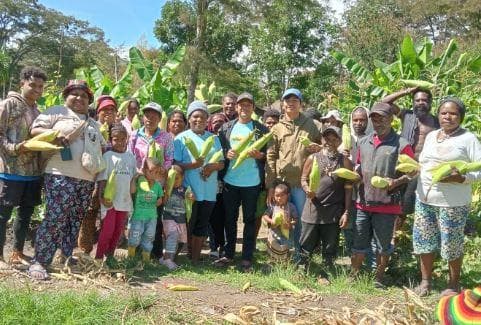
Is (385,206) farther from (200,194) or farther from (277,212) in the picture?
(200,194)

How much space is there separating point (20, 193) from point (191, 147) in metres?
1.69

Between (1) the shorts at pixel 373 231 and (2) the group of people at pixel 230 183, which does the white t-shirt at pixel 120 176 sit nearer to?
(2) the group of people at pixel 230 183

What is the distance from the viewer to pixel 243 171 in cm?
538

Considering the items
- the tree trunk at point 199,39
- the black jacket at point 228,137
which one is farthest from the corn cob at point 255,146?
the tree trunk at point 199,39

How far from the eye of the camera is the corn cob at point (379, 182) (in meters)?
4.52

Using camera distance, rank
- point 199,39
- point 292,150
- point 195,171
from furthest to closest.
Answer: point 199,39 < point 195,171 < point 292,150

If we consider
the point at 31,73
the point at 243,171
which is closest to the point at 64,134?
the point at 31,73

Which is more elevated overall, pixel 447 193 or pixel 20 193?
pixel 447 193

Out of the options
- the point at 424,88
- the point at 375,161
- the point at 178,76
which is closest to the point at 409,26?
the point at 178,76

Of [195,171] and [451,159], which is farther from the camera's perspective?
[195,171]

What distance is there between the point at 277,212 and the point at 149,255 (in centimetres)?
143

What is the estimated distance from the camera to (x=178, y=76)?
12.2 m

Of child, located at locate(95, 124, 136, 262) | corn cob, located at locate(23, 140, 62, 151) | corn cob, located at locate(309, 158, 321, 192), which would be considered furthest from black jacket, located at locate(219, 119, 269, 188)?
corn cob, located at locate(23, 140, 62, 151)

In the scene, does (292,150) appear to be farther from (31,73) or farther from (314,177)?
(31,73)
